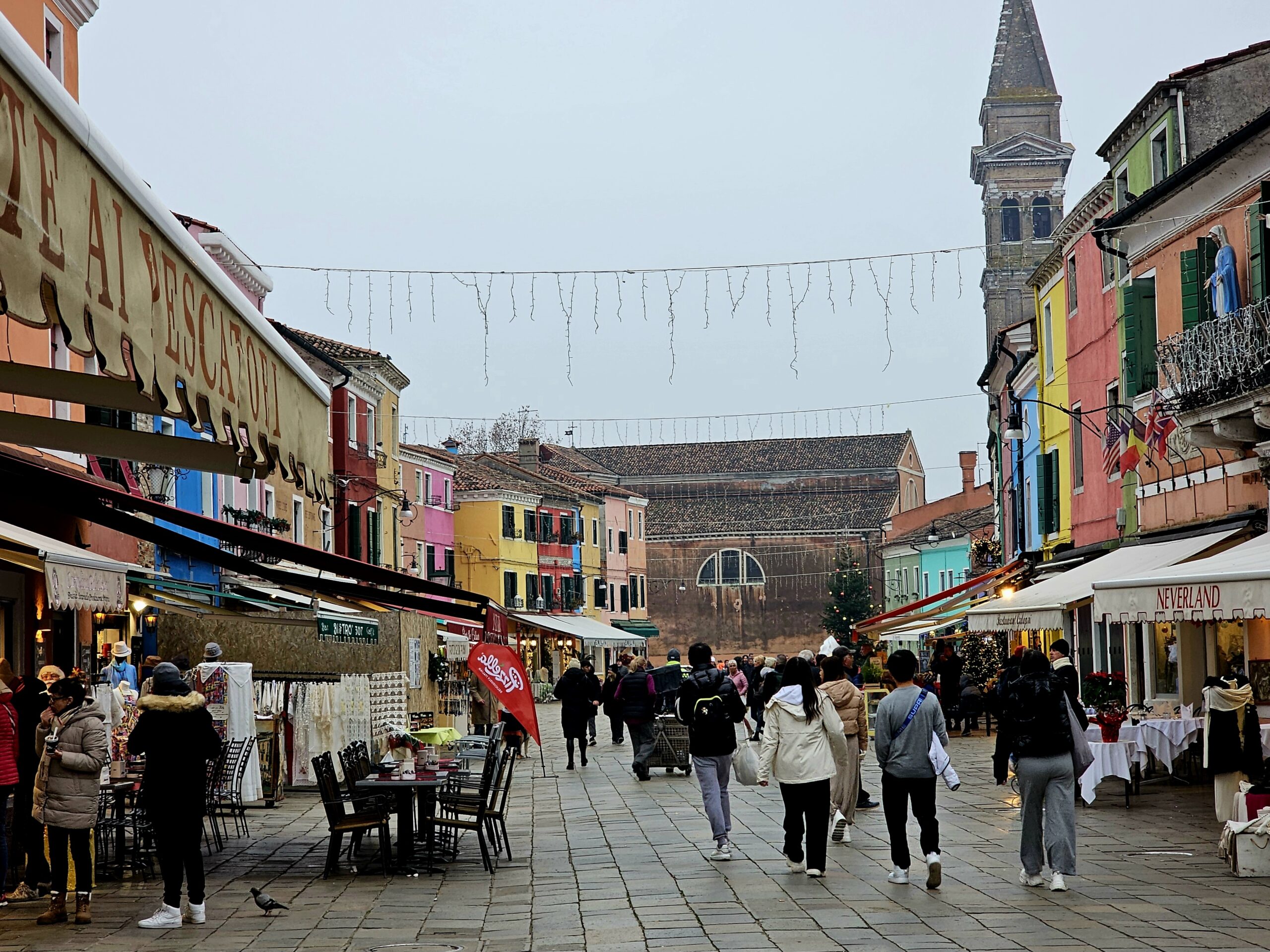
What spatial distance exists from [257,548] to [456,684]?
15699 millimetres

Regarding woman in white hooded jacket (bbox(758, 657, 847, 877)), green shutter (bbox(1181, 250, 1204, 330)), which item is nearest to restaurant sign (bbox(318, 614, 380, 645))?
woman in white hooded jacket (bbox(758, 657, 847, 877))

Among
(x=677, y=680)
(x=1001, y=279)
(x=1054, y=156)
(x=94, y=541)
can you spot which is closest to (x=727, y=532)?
(x=1001, y=279)

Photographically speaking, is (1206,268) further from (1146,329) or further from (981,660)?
(981,660)

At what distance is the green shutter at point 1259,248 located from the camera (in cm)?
1634

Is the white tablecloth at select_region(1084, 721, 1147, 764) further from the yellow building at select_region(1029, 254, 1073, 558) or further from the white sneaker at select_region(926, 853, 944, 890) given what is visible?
the yellow building at select_region(1029, 254, 1073, 558)

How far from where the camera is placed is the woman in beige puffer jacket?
12.9m

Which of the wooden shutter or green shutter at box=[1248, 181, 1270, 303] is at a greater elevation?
green shutter at box=[1248, 181, 1270, 303]

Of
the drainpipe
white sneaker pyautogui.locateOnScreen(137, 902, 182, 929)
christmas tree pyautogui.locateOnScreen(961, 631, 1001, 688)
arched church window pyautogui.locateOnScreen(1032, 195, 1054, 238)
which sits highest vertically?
arched church window pyautogui.locateOnScreen(1032, 195, 1054, 238)

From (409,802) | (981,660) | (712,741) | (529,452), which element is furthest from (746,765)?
(529,452)

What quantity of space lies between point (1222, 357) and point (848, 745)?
5.92 m

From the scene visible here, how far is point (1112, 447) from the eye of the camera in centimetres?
2352

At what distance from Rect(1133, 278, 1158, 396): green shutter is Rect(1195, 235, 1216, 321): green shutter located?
225 centimetres

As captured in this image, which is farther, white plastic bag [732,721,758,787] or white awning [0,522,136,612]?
white plastic bag [732,721,758,787]

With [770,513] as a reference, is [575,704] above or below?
below
